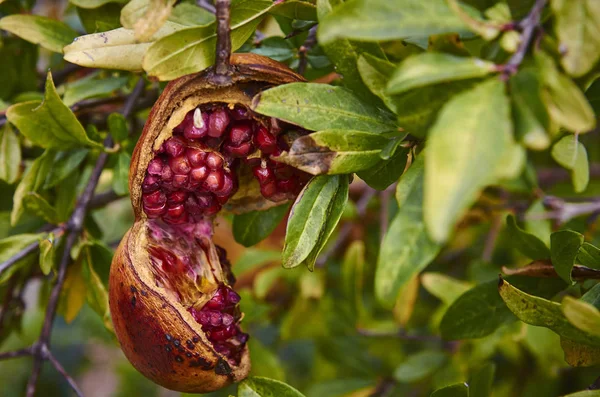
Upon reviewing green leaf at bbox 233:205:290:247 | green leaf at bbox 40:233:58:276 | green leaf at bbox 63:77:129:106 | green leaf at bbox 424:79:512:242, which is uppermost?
green leaf at bbox 424:79:512:242

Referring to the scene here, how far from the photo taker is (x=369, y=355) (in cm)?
167

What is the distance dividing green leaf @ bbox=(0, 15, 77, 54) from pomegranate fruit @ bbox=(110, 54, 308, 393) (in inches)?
14.8

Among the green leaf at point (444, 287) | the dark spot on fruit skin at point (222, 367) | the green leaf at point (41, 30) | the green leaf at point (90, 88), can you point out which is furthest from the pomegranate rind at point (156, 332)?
the green leaf at point (444, 287)

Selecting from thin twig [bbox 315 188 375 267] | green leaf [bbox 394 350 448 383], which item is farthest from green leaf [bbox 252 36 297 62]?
green leaf [bbox 394 350 448 383]

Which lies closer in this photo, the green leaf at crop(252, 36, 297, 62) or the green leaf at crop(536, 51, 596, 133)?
the green leaf at crop(536, 51, 596, 133)

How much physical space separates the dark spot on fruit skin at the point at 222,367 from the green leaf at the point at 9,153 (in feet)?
1.67

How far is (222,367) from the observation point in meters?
0.80

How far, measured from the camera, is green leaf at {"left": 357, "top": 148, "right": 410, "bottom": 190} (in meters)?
0.78

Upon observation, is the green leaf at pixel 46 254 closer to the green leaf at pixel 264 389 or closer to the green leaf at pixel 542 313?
the green leaf at pixel 264 389

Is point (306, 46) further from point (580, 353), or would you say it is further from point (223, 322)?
point (580, 353)

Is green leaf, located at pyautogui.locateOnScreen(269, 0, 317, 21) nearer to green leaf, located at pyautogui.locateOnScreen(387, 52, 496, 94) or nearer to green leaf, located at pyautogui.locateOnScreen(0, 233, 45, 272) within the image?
green leaf, located at pyautogui.locateOnScreen(387, 52, 496, 94)

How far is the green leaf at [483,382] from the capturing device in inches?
34.0

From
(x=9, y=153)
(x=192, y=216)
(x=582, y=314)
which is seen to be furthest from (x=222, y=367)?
(x=9, y=153)

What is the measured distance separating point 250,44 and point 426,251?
0.51 meters
